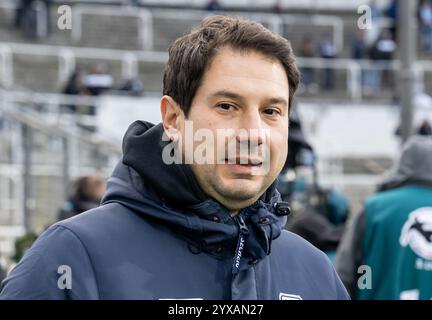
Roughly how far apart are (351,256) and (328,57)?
67.4 ft

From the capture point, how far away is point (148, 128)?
302 centimetres

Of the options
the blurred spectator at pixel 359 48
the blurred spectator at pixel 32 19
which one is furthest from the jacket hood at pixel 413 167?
the blurred spectator at pixel 359 48

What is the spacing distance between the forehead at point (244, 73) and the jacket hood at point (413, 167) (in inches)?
115

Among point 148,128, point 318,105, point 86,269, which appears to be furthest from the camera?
point 318,105

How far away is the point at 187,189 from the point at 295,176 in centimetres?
636

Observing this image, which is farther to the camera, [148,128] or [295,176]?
[295,176]

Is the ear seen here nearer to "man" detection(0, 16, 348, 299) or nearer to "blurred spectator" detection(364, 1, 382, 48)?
"man" detection(0, 16, 348, 299)

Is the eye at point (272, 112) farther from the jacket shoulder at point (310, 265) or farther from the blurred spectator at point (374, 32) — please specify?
the blurred spectator at point (374, 32)

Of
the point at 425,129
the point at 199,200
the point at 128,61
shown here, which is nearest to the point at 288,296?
the point at 199,200

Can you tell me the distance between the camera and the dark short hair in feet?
9.43

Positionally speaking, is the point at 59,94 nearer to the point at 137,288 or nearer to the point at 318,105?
the point at 318,105

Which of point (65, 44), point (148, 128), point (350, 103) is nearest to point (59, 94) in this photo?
point (65, 44)

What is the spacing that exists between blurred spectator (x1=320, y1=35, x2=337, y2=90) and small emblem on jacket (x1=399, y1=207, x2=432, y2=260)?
19.9 meters

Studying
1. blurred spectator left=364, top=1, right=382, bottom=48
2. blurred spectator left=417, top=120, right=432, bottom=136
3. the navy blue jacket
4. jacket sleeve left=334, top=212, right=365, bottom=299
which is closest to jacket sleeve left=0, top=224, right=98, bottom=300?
the navy blue jacket
